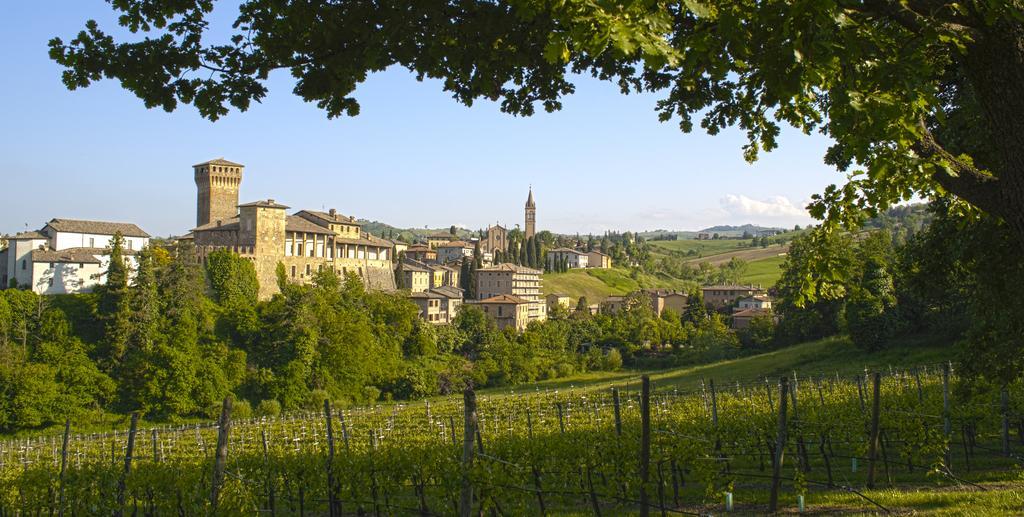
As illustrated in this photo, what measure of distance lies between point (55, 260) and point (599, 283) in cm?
7986

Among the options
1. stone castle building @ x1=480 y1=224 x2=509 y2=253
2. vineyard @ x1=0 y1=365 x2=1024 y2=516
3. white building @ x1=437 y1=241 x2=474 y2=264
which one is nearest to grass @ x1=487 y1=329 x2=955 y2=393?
vineyard @ x1=0 y1=365 x2=1024 y2=516

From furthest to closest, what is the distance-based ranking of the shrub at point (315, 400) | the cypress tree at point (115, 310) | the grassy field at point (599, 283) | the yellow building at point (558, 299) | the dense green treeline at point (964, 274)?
the grassy field at point (599, 283) < the yellow building at point (558, 299) < the shrub at point (315, 400) < the cypress tree at point (115, 310) < the dense green treeline at point (964, 274)

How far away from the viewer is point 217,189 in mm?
80625

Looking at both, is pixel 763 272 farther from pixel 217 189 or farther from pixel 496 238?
pixel 217 189

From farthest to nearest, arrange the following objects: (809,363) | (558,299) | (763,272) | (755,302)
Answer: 1. (763,272)
2. (558,299)
3. (755,302)
4. (809,363)

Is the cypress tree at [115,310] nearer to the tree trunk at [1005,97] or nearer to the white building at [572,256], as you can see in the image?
the tree trunk at [1005,97]

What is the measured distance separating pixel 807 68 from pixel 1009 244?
6934 millimetres

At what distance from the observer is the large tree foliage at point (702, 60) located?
4145 millimetres

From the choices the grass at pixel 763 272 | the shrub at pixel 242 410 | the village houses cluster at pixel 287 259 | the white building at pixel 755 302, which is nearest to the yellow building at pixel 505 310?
the village houses cluster at pixel 287 259

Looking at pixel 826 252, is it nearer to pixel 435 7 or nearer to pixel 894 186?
pixel 894 186

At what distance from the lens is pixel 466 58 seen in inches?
258

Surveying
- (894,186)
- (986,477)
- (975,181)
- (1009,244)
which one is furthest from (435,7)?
(986,477)

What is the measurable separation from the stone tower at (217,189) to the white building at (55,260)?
23512 mm

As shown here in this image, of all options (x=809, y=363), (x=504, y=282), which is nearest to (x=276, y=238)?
(x=504, y=282)
